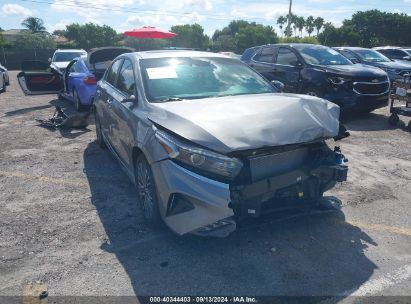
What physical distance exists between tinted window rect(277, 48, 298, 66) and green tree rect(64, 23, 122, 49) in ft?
202

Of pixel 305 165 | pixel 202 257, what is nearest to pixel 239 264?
pixel 202 257

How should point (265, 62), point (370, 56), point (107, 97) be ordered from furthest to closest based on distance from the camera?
point (370, 56), point (265, 62), point (107, 97)

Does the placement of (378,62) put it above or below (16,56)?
above

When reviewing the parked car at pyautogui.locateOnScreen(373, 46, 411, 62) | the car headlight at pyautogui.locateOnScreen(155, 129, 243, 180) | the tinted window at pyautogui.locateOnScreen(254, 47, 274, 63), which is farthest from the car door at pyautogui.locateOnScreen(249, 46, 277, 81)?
the parked car at pyautogui.locateOnScreen(373, 46, 411, 62)

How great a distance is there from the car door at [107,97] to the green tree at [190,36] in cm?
7929

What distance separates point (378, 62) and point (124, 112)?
1185 cm

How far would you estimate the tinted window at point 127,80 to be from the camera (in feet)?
14.4

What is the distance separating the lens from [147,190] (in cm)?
370

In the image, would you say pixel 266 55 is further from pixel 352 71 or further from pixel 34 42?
pixel 34 42

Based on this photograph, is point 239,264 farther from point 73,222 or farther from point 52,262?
point 73,222

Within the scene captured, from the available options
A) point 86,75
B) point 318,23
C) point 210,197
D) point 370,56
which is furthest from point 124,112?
point 318,23

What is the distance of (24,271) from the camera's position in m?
3.14

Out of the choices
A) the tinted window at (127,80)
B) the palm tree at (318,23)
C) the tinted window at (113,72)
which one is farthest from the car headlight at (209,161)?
the palm tree at (318,23)

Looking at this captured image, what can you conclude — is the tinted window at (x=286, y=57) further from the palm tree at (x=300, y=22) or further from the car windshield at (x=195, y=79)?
the palm tree at (x=300, y=22)
